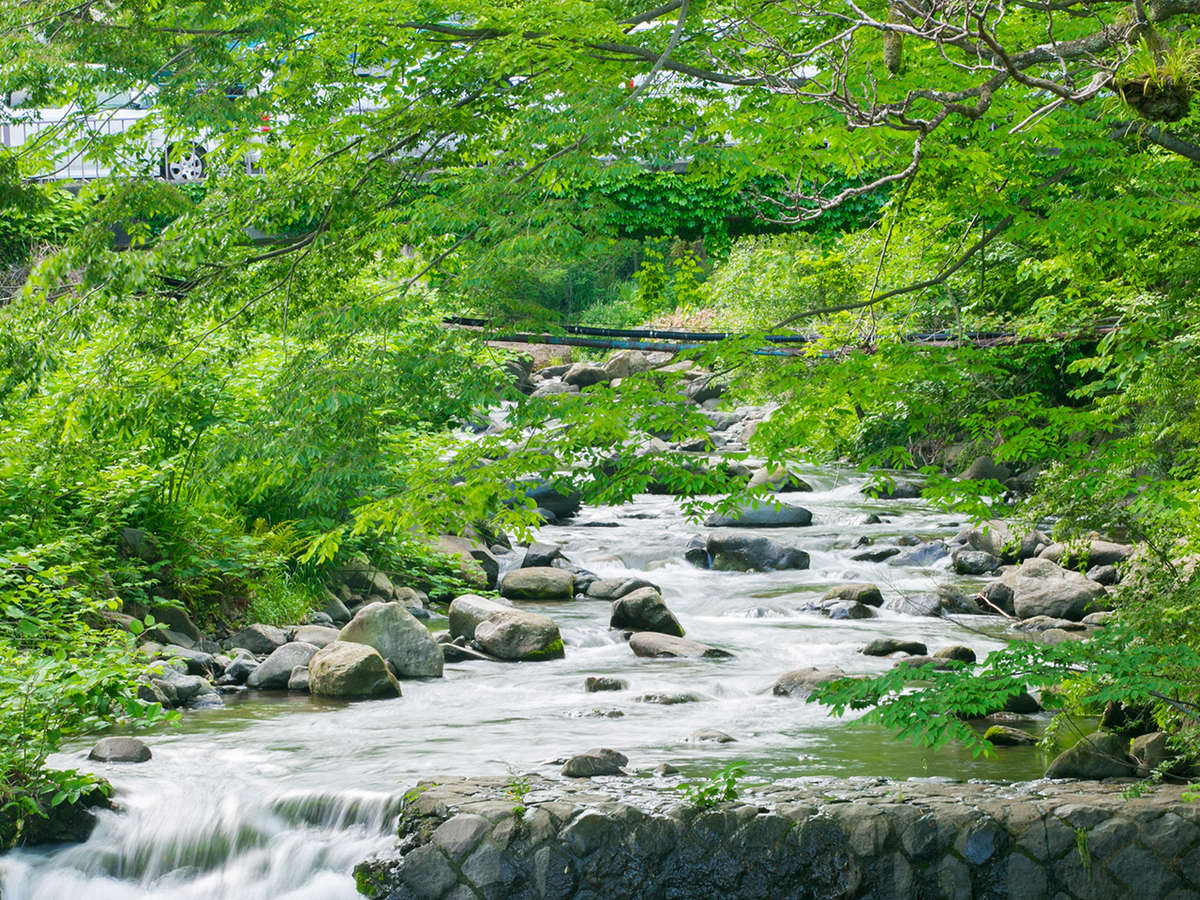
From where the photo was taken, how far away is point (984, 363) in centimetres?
610

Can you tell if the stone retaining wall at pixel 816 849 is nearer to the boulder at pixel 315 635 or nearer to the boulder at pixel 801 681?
the boulder at pixel 801 681

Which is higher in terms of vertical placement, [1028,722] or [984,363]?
[984,363]

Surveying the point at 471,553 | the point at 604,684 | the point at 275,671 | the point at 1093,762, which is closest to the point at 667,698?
the point at 604,684

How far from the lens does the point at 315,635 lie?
→ 10.6 m

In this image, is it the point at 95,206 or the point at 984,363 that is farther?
the point at 95,206

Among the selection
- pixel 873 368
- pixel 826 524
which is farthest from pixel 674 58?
pixel 826 524

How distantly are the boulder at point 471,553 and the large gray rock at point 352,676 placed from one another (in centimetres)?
448

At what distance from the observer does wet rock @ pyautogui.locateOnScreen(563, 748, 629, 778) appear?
677 centimetres

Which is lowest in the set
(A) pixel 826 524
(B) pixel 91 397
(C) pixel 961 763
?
(A) pixel 826 524

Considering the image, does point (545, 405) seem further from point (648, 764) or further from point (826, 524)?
point (826, 524)

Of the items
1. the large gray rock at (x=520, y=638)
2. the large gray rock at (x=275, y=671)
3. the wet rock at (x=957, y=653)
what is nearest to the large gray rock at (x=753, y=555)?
the large gray rock at (x=520, y=638)

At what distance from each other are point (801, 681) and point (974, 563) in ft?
21.1

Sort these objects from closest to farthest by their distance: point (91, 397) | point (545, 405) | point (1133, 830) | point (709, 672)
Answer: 1. point (1133, 830)
2. point (545, 405)
3. point (91, 397)
4. point (709, 672)

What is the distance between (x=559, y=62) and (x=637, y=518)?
46.7 ft
